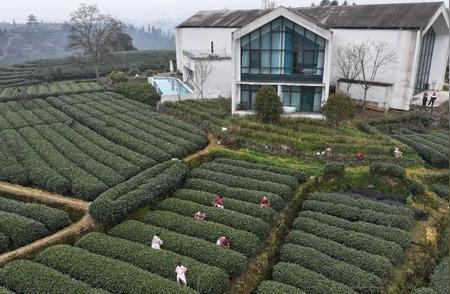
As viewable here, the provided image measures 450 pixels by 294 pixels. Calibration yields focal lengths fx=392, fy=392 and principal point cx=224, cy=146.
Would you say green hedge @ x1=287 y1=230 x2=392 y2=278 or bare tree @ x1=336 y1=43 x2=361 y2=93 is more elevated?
bare tree @ x1=336 y1=43 x2=361 y2=93

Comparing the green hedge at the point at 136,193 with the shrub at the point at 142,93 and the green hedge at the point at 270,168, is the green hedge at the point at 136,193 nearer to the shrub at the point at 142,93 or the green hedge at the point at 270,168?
the green hedge at the point at 270,168

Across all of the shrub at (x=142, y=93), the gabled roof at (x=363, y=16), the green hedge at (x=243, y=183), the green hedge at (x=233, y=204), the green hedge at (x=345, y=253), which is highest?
the gabled roof at (x=363, y=16)

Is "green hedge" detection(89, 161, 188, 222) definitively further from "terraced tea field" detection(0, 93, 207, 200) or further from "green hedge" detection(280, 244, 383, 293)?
"green hedge" detection(280, 244, 383, 293)

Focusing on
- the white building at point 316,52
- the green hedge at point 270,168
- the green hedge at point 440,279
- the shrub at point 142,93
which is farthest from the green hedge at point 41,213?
the shrub at point 142,93

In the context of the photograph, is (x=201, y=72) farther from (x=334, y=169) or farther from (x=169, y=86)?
(x=334, y=169)

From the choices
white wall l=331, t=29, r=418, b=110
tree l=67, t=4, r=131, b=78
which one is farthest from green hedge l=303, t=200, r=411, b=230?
tree l=67, t=4, r=131, b=78

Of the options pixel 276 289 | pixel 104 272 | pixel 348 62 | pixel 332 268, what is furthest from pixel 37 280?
pixel 348 62
